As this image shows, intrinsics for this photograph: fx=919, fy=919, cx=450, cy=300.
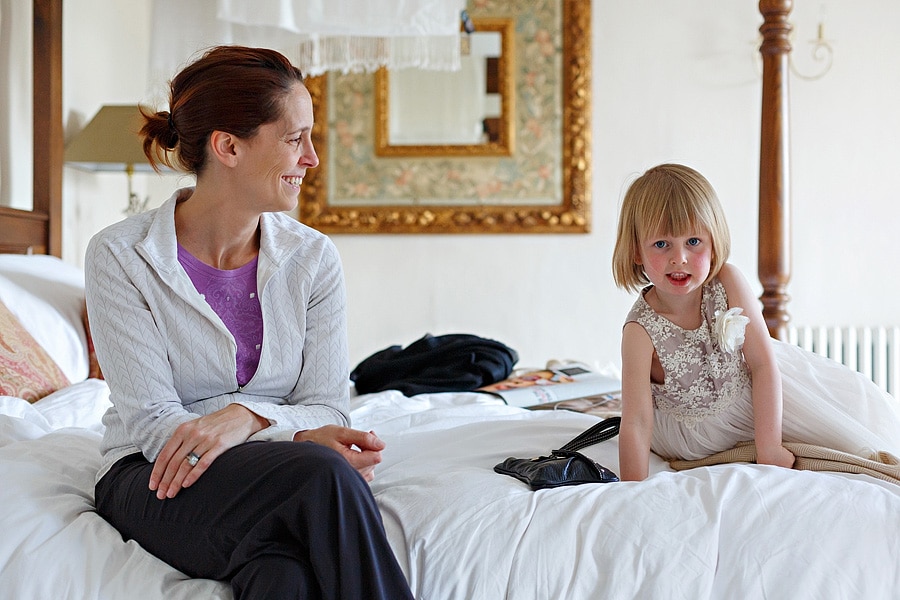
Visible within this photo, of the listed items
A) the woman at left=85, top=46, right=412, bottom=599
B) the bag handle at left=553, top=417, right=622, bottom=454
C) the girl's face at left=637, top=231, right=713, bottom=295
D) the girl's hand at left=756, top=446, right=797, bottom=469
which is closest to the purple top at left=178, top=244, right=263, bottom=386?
the woman at left=85, top=46, right=412, bottom=599

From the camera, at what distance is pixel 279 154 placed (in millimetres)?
1483

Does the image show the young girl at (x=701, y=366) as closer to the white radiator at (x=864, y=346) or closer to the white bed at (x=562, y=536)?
the white bed at (x=562, y=536)

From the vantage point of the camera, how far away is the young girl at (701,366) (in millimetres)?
1433

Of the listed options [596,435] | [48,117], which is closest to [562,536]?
[596,435]

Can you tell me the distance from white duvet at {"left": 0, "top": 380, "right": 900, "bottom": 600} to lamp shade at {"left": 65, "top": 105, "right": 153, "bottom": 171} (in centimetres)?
173

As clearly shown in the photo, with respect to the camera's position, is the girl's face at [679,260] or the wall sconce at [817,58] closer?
the girl's face at [679,260]

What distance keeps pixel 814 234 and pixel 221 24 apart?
2.49 metres

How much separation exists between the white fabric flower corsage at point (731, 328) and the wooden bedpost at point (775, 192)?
1129 mm

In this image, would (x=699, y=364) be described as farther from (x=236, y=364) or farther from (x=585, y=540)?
(x=236, y=364)

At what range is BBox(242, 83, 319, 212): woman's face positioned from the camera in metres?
1.47

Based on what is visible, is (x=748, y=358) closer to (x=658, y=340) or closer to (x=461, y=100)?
(x=658, y=340)

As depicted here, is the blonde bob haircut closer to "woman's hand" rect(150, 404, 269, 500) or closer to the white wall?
"woman's hand" rect(150, 404, 269, 500)

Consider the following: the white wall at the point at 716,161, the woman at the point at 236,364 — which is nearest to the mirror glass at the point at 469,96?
the white wall at the point at 716,161

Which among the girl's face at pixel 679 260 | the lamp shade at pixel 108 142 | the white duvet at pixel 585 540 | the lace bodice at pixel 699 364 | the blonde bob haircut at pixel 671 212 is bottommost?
the white duvet at pixel 585 540
